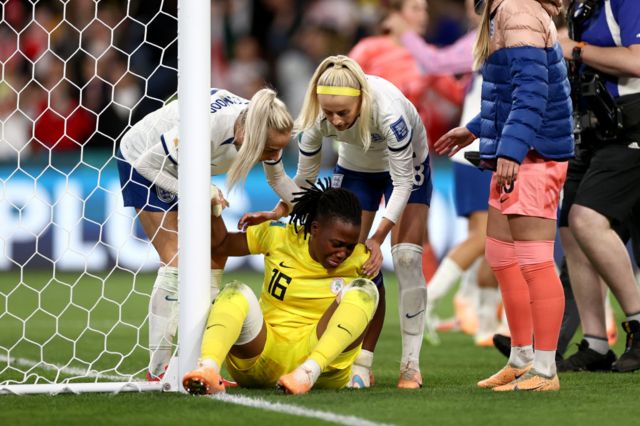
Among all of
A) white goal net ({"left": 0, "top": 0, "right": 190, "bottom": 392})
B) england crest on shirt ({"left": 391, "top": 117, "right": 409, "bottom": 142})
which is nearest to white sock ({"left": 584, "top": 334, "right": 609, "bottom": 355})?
england crest on shirt ({"left": 391, "top": 117, "right": 409, "bottom": 142})

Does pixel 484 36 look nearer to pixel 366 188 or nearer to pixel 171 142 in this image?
pixel 366 188

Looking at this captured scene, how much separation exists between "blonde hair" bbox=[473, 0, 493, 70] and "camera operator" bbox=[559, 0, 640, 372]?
39.9 inches

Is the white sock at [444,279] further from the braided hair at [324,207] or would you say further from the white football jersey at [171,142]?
the braided hair at [324,207]

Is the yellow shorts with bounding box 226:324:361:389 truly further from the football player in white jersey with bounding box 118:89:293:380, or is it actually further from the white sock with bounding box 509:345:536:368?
the white sock with bounding box 509:345:536:368

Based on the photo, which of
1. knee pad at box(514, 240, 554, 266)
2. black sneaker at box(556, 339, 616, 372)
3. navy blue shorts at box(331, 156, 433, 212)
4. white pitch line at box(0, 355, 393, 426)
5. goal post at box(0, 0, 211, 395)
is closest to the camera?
white pitch line at box(0, 355, 393, 426)

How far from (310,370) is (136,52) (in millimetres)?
9436

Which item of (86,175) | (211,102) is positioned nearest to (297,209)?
(211,102)

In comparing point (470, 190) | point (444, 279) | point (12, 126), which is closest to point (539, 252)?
point (444, 279)

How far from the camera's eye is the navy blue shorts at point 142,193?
553 cm

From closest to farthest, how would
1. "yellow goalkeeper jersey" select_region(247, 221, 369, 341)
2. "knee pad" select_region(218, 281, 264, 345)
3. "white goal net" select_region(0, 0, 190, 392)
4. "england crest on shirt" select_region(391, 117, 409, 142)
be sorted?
"knee pad" select_region(218, 281, 264, 345)
"yellow goalkeeper jersey" select_region(247, 221, 369, 341)
"england crest on shirt" select_region(391, 117, 409, 142)
"white goal net" select_region(0, 0, 190, 392)

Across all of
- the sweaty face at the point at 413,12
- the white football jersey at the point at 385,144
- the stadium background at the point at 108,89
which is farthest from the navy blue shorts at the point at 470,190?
the white football jersey at the point at 385,144

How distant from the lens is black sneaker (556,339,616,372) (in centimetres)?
602

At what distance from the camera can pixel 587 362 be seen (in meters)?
6.04

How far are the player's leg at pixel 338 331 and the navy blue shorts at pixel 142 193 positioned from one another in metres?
1.05
